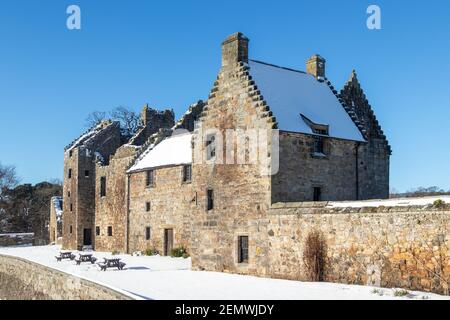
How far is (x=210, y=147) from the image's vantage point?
26.0 metres

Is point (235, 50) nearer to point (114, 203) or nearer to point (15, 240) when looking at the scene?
point (114, 203)

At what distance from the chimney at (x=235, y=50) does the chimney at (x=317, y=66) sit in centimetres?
506

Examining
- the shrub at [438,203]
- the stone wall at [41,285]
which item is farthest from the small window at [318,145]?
the stone wall at [41,285]

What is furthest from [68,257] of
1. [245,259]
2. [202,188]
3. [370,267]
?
[370,267]

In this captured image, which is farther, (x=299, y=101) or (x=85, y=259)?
(x=85, y=259)

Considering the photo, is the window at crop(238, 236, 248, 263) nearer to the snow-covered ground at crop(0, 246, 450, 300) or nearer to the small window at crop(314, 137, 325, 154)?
the snow-covered ground at crop(0, 246, 450, 300)

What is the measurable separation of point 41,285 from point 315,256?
1331 centimetres

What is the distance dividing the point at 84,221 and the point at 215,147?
950 inches

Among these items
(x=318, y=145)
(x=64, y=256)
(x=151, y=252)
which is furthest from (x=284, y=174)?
(x=64, y=256)

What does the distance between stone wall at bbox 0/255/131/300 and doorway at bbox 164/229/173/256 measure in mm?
8703

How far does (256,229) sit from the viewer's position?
2273 centimetres

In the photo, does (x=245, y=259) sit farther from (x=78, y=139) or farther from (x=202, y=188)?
(x=78, y=139)

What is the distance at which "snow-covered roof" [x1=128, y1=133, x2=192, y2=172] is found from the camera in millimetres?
35688

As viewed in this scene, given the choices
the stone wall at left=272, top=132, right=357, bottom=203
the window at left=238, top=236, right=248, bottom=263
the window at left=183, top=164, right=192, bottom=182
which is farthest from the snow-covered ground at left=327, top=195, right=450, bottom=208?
the window at left=183, top=164, right=192, bottom=182
